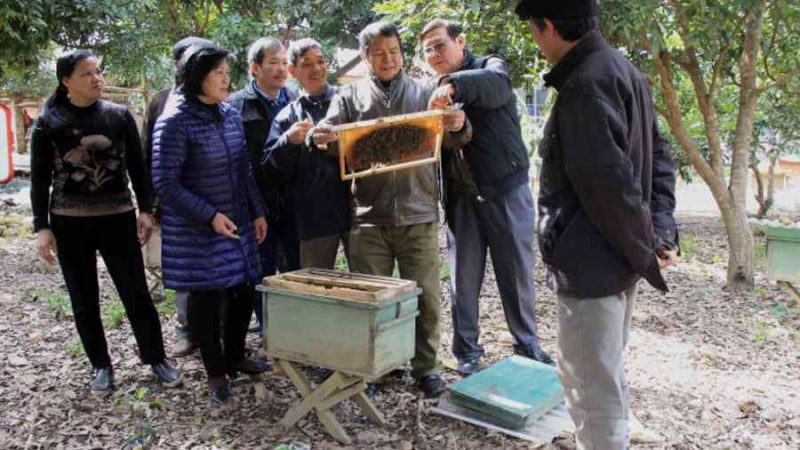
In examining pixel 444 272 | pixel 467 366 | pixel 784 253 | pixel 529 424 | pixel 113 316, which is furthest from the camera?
pixel 444 272

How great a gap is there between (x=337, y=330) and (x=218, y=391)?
1.05 metres

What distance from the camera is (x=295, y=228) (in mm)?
4473

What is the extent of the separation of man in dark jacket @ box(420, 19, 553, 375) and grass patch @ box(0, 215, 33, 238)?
8.13 metres

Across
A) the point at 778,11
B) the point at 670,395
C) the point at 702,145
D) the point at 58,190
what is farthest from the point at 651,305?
the point at 702,145

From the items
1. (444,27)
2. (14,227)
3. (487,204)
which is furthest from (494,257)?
(14,227)

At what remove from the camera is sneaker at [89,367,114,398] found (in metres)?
3.91

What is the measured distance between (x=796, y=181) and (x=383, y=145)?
21.1 meters

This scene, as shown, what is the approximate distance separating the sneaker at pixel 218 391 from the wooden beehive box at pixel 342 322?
0.62 metres

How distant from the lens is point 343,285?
3.36 metres

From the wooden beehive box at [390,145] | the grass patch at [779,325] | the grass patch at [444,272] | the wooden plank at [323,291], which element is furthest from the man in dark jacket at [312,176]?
the grass patch at [779,325]

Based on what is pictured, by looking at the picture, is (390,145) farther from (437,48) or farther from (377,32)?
(437,48)

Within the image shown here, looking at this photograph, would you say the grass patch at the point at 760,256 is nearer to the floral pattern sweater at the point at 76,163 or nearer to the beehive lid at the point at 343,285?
the beehive lid at the point at 343,285

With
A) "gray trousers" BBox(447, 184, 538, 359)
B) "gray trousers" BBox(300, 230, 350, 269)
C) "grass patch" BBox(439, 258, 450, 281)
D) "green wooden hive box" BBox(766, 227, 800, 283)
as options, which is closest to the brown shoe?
"gray trousers" BBox(300, 230, 350, 269)

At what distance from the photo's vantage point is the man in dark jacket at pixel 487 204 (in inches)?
154
